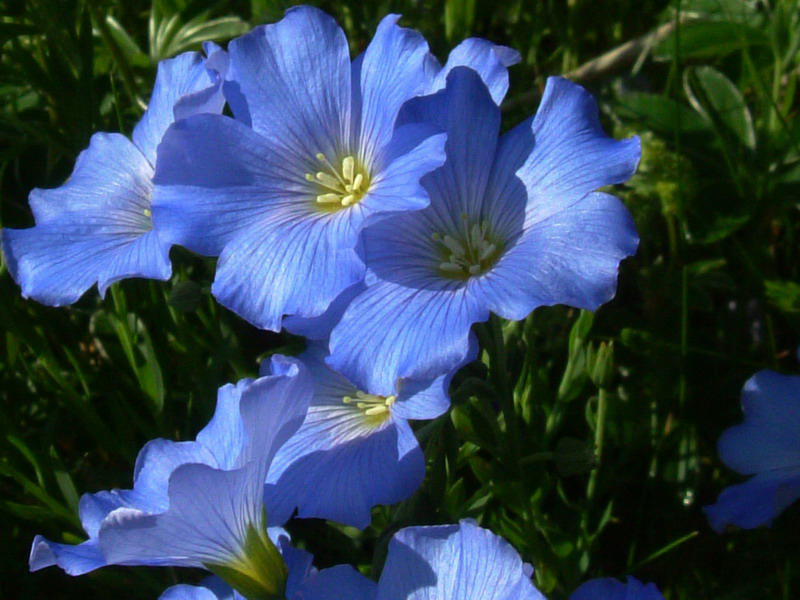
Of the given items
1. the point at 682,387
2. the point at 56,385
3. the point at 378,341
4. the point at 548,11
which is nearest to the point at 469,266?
the point at 378,341

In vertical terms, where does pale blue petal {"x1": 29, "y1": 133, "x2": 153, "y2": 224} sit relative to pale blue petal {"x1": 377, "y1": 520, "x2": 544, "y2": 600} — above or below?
above

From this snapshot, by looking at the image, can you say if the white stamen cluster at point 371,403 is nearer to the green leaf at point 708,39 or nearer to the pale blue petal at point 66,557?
the pale blue petal at point 66,557

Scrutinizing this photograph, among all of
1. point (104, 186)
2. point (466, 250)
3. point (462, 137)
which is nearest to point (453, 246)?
point (466, 250)

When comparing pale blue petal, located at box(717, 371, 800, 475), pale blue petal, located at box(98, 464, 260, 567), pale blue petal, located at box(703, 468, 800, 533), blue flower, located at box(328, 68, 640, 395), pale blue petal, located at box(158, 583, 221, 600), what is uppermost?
blue flower, located at box(328, 68, 640, 395)

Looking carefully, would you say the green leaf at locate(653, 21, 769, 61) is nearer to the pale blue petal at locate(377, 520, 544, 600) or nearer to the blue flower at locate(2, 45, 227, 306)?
the blue flower at locate(2, 45, 227, 306)

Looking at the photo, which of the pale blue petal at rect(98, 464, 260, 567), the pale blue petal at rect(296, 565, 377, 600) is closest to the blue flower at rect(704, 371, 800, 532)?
the pale blue petal at rect(296, 565, 377, 600)

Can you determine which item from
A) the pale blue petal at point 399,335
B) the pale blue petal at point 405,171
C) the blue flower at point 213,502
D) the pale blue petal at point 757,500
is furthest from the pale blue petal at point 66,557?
the pale blue petal at point 757,500

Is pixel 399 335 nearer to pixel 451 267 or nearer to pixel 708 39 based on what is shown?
pixel 451 267
